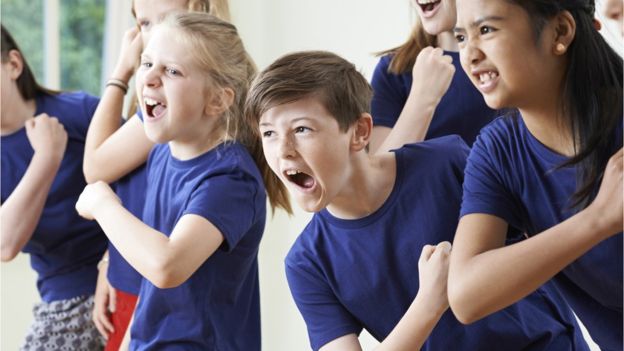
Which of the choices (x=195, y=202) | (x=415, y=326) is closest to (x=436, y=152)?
(x=415, y=326)

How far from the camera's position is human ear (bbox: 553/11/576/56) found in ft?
4.35

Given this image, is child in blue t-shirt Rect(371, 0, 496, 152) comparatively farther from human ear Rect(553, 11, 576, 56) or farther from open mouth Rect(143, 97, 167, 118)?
human ear Rect(553, 11, 576, 56)

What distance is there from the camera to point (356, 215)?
1683 mm

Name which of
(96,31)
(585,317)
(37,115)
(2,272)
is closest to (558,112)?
(585,317)

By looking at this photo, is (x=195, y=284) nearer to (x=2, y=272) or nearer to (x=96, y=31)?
(x=2, y=272)

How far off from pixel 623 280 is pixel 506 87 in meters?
0.30

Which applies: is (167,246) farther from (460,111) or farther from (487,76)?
(487,76)

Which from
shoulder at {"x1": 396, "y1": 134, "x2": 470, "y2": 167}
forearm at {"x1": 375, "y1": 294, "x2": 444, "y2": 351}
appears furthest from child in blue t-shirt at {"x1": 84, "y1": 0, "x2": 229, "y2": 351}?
forearm at {"x1": 375, "y1": 294, "x2": 444, "y2": 351}

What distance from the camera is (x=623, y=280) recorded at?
1351 millimetres

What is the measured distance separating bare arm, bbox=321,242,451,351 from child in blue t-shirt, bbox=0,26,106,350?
46.4 inches

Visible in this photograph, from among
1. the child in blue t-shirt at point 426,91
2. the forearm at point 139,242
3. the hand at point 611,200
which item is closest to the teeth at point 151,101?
the forearm at point 139,242

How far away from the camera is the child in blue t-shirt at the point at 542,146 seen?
1.32 meters

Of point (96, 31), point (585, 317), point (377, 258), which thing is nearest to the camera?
point (585, 317)

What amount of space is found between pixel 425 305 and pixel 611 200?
1.22 feet
